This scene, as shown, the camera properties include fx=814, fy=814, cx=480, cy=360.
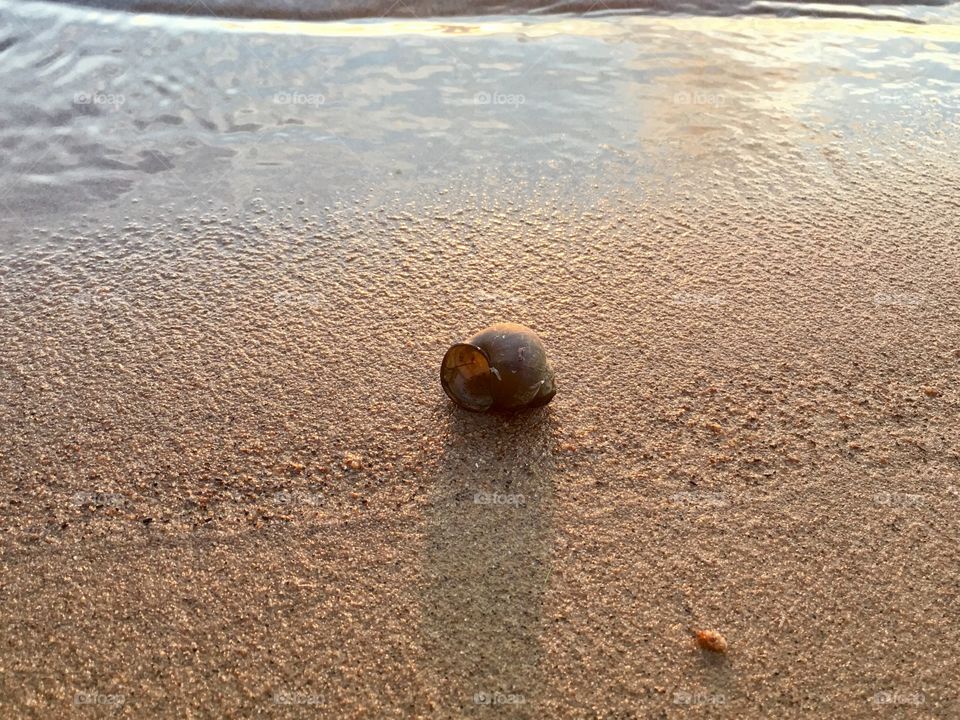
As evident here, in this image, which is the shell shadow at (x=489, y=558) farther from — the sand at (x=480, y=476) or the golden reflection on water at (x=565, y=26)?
the golden reflection on water at (x=565, y=26)

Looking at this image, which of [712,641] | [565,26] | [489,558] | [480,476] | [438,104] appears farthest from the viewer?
[565,26]

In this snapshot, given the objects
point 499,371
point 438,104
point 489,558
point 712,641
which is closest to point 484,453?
point 499,371

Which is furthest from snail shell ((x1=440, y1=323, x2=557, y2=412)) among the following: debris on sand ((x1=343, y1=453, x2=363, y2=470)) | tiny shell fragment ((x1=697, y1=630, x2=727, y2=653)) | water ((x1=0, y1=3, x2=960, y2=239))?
water ((x1=0, y1=3, x2=960, y2=239))

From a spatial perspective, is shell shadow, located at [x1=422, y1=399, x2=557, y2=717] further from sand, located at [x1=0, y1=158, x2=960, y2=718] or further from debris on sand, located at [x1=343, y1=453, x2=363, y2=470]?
debris on sand, located at [x1=343, y1=453, x2=363, y2=470]

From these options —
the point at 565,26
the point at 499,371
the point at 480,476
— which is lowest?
the point at 480,476

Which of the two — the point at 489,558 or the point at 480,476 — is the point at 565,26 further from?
the point at 489,558

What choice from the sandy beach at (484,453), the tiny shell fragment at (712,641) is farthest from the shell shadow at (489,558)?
the tiny shell fragment at (712,641)
